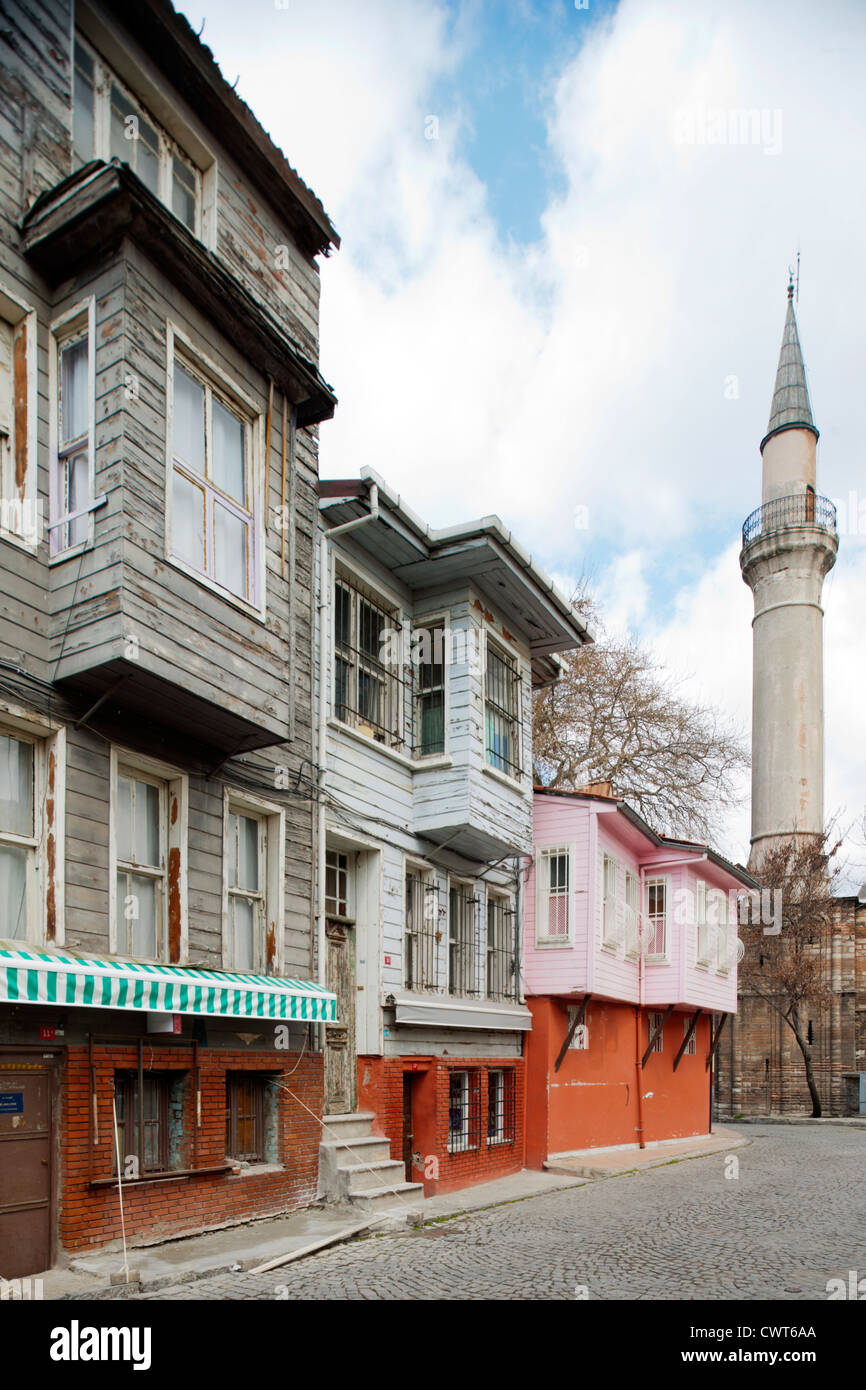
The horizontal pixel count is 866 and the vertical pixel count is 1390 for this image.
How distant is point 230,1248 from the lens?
9609 mm

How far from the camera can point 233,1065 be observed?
1084 cm

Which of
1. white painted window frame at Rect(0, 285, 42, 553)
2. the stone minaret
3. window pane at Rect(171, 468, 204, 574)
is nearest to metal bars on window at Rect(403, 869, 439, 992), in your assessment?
window pane at Rect(171, 468, 204, 574)

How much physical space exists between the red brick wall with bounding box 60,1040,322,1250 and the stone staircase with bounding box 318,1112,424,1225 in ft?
0.66

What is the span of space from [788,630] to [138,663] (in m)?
33.6

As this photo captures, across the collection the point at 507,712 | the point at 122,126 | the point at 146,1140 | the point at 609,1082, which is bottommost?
the point at 609,1082

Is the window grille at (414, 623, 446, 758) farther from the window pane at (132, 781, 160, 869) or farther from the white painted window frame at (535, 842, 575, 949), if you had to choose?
the window pane at (132, 781, 160, 869)

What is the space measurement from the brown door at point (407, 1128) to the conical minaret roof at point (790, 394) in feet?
107

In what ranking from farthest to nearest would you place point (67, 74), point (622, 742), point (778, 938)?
point (778, 938)
point (622, 742)
point (67, 74)

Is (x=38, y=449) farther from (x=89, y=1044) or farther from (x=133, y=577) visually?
(x=89, y=1044)

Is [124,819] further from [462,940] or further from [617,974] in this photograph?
[617,974]

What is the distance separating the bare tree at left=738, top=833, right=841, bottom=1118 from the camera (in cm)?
3478

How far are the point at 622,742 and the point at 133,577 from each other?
22.2m

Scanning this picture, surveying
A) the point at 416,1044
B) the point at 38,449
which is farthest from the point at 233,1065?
the point at 38,449


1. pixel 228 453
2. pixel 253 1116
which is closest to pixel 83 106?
pixel 228 453
